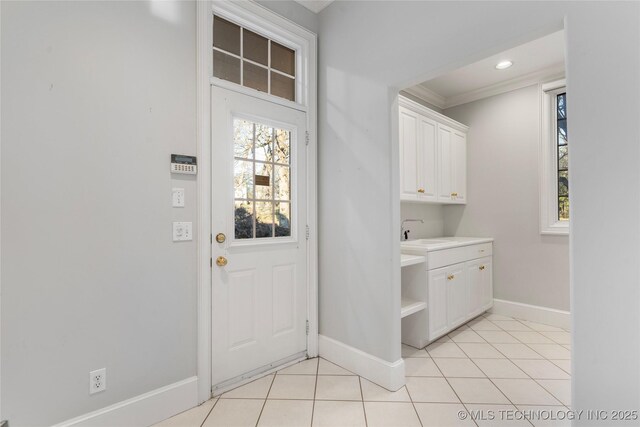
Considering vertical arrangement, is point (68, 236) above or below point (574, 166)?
below

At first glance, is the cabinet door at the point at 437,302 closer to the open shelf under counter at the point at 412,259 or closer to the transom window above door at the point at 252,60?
the open shelf under counter at the point at 412,259

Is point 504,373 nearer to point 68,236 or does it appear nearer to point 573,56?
point 573,56

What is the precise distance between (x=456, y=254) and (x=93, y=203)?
A: 3013 millimetres

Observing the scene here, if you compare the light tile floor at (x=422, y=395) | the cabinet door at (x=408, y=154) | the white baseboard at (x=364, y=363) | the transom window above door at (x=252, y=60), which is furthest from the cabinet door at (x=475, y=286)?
the transom window above door at (x=252, y=60)

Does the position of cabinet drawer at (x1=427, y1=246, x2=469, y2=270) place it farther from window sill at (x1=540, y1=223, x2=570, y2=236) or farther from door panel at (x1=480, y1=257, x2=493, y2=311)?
window sill at (x1=540, y1=223, x2=570, y2=236)

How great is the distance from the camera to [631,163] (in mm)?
1270

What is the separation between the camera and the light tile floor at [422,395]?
1827 mm

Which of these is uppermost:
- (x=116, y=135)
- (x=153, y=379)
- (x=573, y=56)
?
(x=573, y=56)

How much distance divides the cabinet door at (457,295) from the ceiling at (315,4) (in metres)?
2.63

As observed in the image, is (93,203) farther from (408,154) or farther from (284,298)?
(408,154)

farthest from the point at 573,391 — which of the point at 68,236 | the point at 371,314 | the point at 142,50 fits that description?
the point at 142,50

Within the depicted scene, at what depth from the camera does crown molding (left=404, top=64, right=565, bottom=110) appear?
3.37 m

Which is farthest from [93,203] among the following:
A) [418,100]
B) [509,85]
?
[509,85]

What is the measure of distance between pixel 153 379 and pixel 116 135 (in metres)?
1.44
